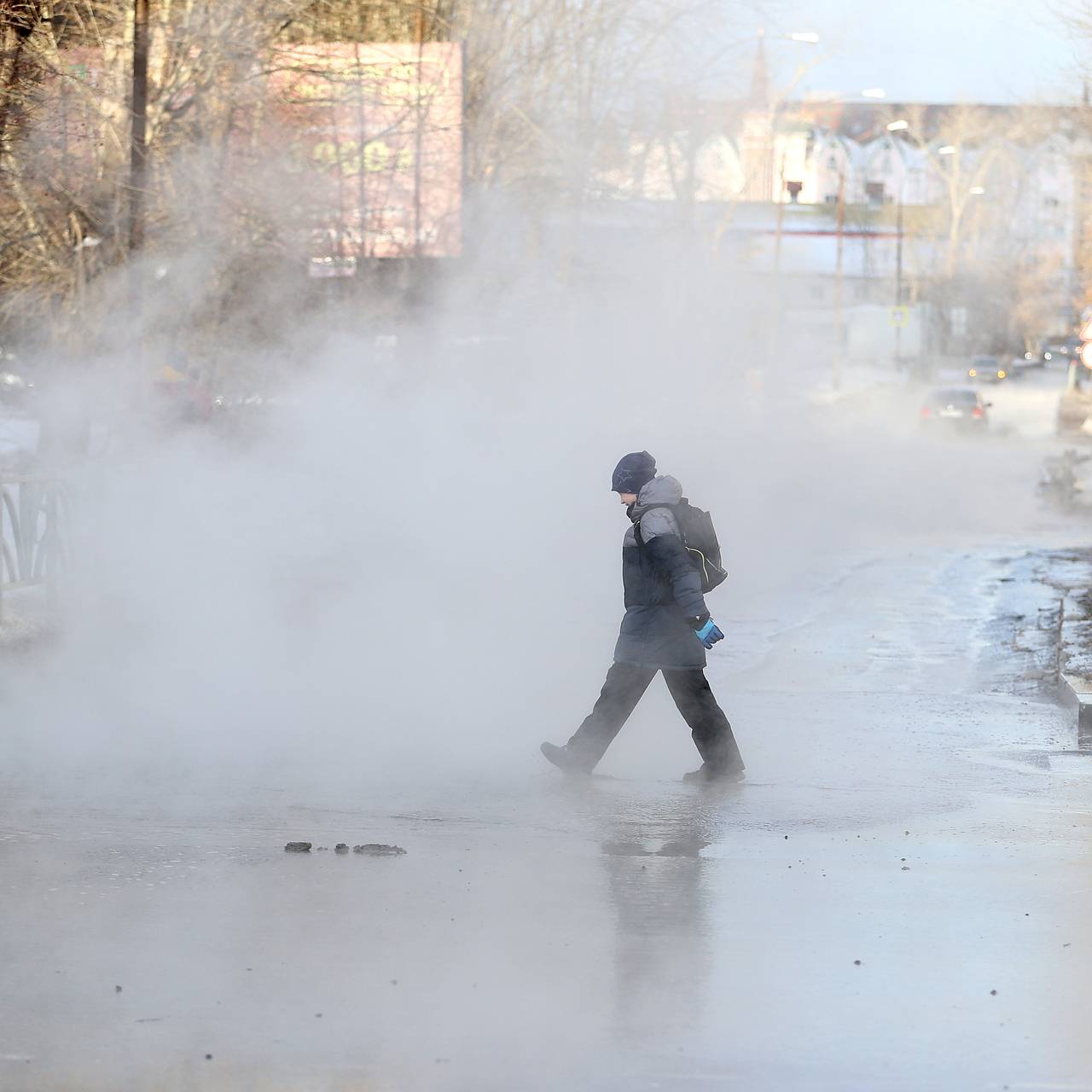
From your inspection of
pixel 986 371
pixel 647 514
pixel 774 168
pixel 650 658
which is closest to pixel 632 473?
pixel 647 514

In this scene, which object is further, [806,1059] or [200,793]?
[200,793]

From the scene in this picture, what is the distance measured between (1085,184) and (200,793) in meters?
32.4

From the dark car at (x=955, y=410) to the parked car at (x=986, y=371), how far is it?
21.0m

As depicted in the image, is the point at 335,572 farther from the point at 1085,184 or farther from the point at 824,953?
the point at 1085,184

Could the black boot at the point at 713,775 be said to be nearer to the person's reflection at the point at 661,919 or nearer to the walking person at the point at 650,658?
the walking person at the point at 650,658

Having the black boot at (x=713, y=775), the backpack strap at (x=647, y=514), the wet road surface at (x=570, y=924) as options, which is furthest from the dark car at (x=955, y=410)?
the backpack strap at (x=647, y=514)

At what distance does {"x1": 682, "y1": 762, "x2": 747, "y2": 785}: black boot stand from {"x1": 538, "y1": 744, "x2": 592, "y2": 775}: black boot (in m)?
0.37

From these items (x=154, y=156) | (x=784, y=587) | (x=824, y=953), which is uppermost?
(x=154, y=156)

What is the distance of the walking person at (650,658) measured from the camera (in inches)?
265

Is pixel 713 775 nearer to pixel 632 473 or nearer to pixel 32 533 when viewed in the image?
pixel 632 473

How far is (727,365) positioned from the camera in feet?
69.3

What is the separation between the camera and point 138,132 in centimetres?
1181

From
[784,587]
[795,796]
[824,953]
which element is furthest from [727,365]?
[824,953]

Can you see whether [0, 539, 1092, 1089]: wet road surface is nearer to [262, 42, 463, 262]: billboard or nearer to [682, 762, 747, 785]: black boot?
[682, 762, 747, 785]: black boot
